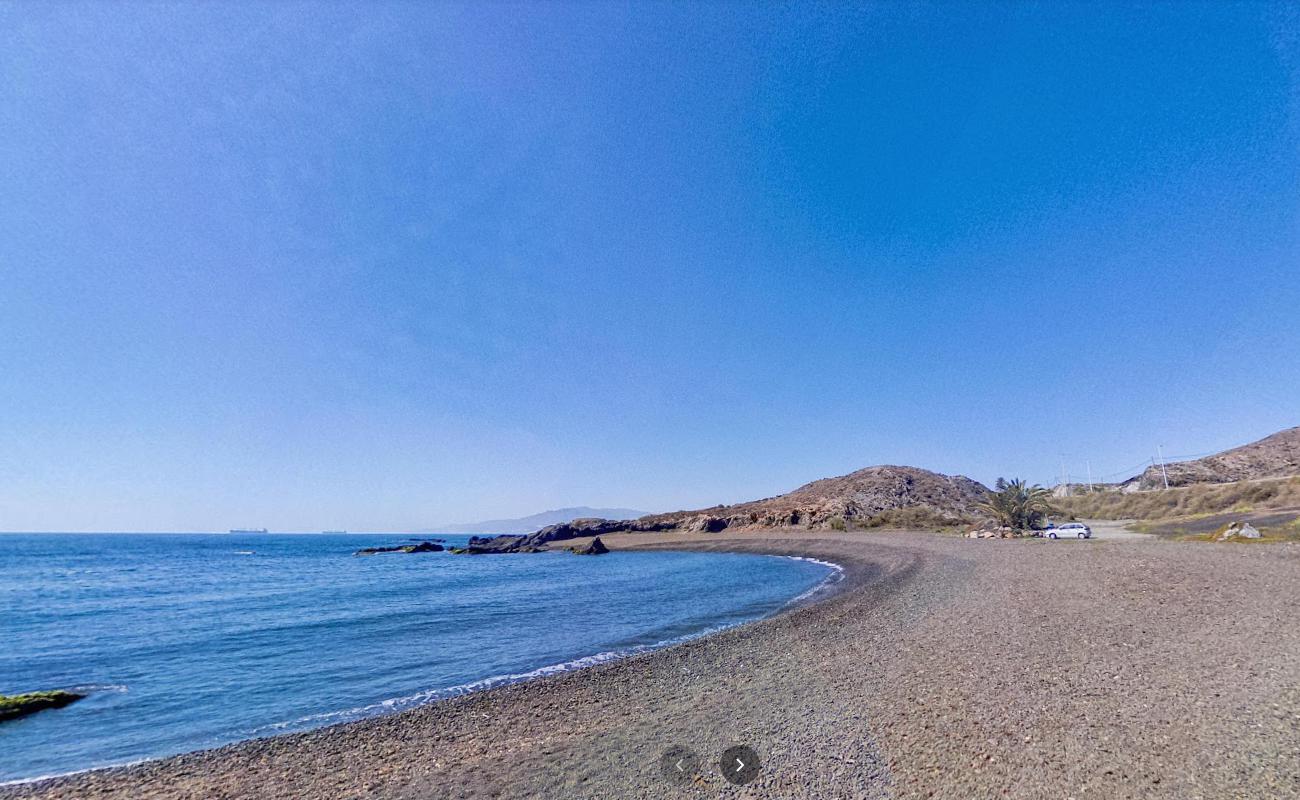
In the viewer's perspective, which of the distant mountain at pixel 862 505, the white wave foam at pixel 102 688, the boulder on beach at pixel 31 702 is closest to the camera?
the boulder on beach at pixel 31 702

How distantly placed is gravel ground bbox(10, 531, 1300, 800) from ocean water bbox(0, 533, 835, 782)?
8.15 ft

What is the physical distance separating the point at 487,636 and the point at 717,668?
11558mm

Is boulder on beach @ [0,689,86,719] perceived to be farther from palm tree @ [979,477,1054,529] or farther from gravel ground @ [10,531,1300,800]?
palm tree @ [979,477,1054,529]

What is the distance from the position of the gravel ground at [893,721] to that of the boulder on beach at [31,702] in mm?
6270

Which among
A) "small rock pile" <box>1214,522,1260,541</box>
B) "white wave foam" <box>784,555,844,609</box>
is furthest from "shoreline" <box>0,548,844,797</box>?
"small rock pile" <box>1214,522,1260,541</box>

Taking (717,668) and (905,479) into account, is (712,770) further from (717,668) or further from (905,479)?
(905,479)

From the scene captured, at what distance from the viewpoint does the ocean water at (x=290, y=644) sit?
12.6 metres

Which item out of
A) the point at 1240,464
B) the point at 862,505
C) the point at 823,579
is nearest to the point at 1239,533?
the point at 823,579

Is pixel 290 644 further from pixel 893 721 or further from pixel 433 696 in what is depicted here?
pixel 893 721

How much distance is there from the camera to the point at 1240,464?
A: 85.3m

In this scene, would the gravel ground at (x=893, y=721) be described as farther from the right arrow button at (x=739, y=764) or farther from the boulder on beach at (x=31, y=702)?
the boulder on beach at (x=31, y=702)

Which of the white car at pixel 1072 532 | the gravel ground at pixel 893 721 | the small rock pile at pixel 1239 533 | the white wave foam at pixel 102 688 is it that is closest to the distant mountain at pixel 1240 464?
the white car at pixel 1072 532

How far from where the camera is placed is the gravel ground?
6.75 meters

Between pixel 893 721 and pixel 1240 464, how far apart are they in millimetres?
120839
